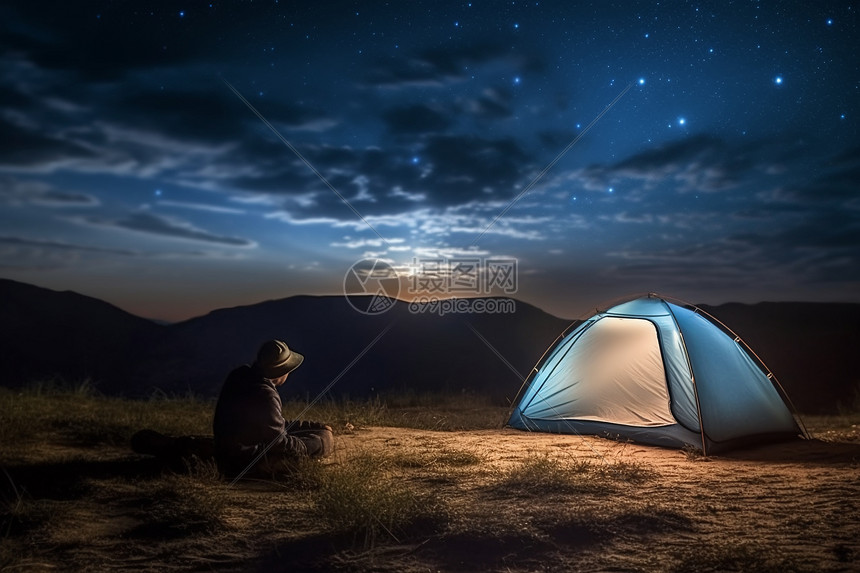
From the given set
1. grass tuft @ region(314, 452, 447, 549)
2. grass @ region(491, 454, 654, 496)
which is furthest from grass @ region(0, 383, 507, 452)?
grass tuft @ region(314, 452, 447, 549)

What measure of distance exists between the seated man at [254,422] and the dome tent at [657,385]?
455cm

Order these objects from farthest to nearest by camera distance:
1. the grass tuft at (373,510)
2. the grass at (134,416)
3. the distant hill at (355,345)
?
the distant hill at (355,345), the grass at (134,416), the grass tuft at (373,510)

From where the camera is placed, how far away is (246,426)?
5.57 meters

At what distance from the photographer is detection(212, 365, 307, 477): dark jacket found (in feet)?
18.2

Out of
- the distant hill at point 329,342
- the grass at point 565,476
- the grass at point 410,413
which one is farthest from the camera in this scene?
the distant hill at point 329,342

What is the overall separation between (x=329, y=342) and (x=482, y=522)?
36.3 m

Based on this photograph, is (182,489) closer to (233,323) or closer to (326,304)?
(233,323)

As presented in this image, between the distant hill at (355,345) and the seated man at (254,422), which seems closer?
the seated man at (254,422)

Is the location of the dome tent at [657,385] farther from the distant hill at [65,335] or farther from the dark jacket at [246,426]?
the distant hill at [65,335]

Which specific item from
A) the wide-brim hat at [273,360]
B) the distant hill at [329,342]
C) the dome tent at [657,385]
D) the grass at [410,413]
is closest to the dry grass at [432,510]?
the dome tent at [657,385]

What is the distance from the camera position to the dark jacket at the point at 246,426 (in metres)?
5.55

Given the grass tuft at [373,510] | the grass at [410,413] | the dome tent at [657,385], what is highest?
the dome tent at [657,385]

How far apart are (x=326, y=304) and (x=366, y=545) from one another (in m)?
42.5

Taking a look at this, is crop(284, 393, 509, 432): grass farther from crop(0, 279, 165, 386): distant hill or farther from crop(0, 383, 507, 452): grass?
crop(0, 279, 165, 386): distant hill
